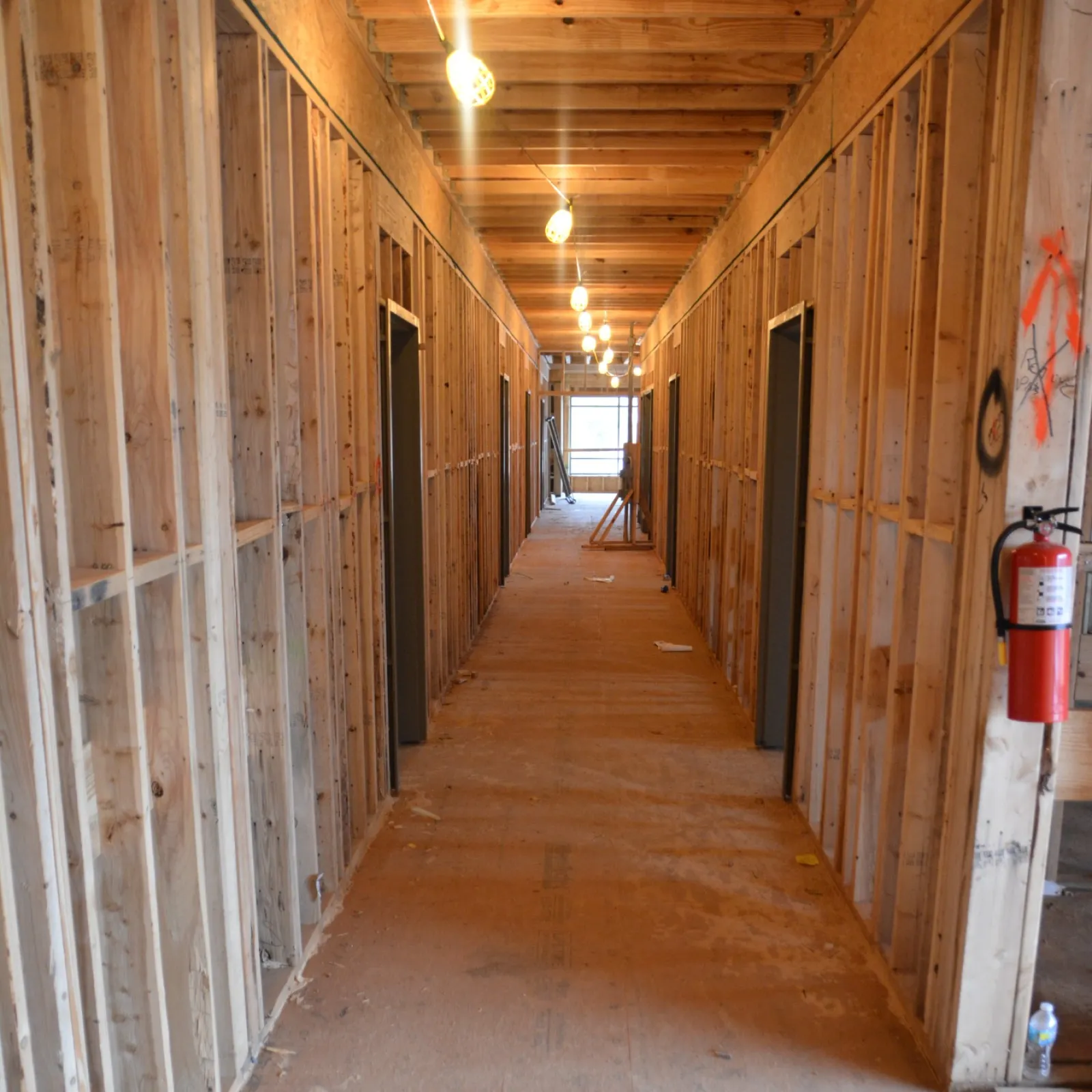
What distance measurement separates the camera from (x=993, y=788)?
2.32 meters

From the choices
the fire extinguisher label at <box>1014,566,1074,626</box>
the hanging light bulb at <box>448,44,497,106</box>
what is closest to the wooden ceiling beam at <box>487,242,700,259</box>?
the hanging light bulb at <box>448,44,497,106</box>

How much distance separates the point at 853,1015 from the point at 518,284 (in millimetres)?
9016

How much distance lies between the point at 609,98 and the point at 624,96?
75 mm

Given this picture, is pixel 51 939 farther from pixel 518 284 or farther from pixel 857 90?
pixel 518 284

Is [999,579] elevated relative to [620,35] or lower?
lower

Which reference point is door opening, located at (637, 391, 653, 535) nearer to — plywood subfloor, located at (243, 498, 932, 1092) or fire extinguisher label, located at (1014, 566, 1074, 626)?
plywood subfloor, located at (243, 498, 932, 1092)

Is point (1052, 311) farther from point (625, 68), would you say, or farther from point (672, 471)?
point (672, 471)

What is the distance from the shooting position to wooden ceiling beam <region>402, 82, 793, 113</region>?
4.38 metres

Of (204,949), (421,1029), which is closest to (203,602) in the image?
(204,949)

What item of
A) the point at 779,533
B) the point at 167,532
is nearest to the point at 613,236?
the point at 779,533

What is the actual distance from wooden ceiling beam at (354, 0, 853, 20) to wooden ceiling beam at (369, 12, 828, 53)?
8 cm

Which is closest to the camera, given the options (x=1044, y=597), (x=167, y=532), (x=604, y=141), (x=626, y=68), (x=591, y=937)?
(x=167, y=532)

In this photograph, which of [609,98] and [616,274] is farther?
[616,274]

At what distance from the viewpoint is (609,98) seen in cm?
448
